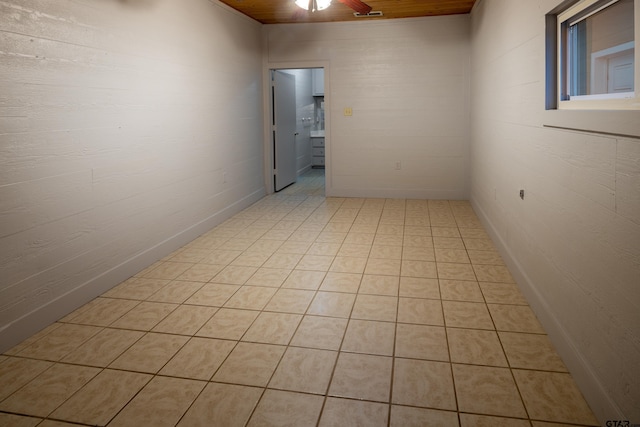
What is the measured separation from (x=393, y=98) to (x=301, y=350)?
506cm

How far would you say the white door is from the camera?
23.6 ft

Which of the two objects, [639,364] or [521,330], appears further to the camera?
[521,330]

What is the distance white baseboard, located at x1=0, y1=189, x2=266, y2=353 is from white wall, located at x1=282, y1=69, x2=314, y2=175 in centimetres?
461

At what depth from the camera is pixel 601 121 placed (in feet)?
6.23

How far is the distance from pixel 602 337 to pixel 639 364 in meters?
0.33

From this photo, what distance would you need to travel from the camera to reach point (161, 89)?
420 cm

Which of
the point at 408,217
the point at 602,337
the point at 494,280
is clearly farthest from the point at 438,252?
the point at 602,337

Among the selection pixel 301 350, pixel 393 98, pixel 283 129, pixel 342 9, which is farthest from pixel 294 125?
pixel 301 350

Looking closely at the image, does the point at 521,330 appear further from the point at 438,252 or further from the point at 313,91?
the point at 313,91

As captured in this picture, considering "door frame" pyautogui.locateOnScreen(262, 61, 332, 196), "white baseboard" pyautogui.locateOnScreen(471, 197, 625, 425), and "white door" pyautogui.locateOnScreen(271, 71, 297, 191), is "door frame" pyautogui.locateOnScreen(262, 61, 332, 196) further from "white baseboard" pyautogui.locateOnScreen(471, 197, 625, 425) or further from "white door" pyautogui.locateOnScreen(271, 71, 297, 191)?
"white baseboard" pyautogui.locateOnScreen(471, 197, 625, 425)

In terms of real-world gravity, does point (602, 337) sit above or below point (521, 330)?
above

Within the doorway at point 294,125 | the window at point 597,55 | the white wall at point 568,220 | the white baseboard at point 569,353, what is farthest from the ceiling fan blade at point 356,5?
the doorway at point 294,125

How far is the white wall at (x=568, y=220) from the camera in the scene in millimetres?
1673

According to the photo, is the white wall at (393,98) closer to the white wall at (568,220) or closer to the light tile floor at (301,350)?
the white wall at (568,220)
